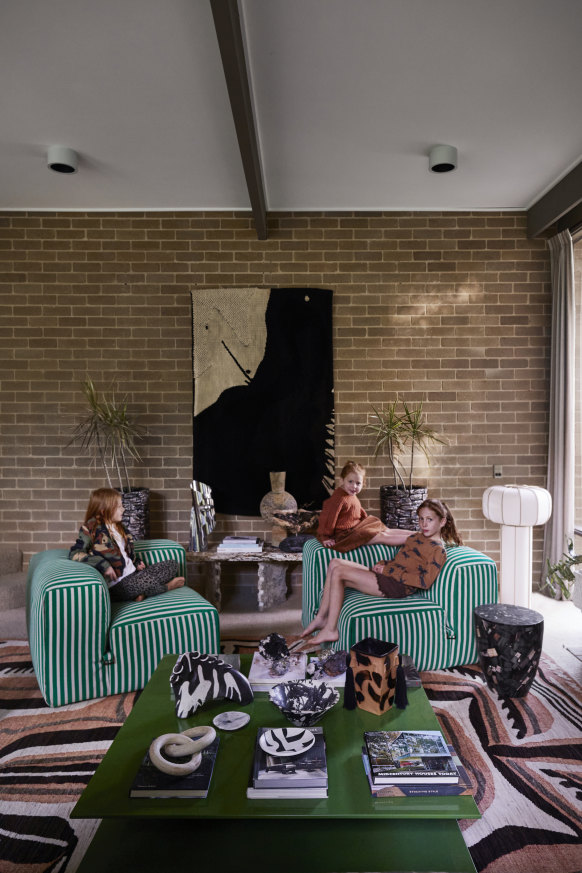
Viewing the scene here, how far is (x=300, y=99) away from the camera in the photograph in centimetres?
314

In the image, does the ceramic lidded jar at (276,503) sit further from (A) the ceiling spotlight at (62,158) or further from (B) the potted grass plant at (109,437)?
(A) the ceiling spotlight at (62,158)

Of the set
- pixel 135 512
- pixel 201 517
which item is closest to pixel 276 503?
pixel 201 517

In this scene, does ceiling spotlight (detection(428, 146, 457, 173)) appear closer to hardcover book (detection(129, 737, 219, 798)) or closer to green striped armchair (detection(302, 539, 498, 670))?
green striped armchair (detection(302, 539, 498, 670))

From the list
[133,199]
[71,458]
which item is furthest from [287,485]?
[133,199]

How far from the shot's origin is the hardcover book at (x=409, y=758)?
1727mm

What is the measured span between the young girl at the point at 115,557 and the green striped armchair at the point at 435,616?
1.06m

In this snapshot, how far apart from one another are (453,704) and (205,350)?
318 centimetres

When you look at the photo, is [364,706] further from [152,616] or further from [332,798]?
[152,616]

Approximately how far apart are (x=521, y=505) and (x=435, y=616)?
3.80 ft

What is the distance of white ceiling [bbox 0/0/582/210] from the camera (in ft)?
8.23

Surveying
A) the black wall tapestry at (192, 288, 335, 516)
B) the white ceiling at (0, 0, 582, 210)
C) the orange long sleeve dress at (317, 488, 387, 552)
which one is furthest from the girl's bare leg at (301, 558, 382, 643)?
the white ceiling at (0, 0, 582, 210)

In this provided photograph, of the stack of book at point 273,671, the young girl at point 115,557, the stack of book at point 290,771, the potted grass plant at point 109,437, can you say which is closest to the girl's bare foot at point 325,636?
the stack of book at point 273,671

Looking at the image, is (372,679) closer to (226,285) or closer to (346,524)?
(346,524)

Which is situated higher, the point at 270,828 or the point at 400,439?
the point at 400,439
